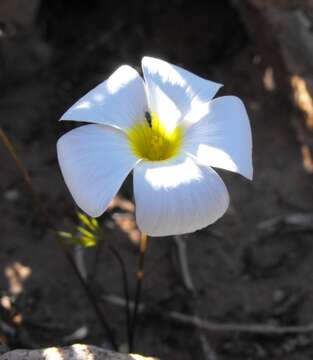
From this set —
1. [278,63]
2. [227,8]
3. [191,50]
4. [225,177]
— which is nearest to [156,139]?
[225,177]

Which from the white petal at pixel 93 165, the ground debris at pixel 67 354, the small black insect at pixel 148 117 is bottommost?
the ground debris at pixel 67 354

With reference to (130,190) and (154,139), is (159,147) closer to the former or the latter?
(154,139)

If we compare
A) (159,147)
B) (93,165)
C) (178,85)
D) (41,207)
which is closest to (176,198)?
(93,165)

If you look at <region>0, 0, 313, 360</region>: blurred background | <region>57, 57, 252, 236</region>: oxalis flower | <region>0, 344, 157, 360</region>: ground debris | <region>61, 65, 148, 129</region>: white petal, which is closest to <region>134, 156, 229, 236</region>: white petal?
<region>57, 57, 252, 236</region>: oxalis flower

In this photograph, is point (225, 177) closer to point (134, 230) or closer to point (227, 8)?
point (134, 230)

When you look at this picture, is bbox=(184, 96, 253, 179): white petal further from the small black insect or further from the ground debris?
the ground debris

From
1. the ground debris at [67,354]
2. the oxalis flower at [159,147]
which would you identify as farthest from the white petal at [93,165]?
the ground debris at [67,354]

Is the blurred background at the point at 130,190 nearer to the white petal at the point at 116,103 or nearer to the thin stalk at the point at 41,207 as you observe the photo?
the thin stalk at the point at 41,207
